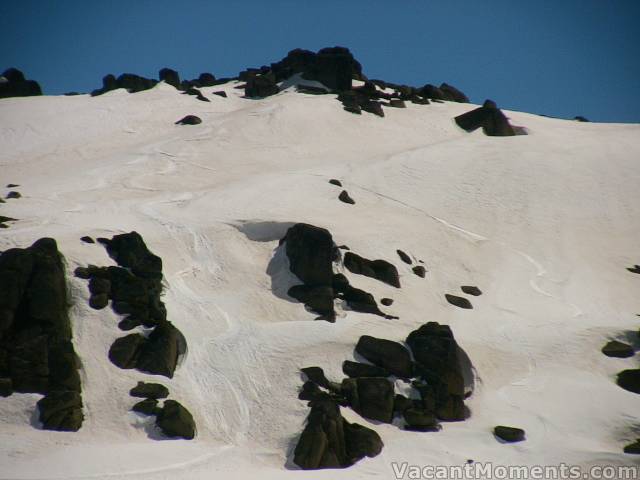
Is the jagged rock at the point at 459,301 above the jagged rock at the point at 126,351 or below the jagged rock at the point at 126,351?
above

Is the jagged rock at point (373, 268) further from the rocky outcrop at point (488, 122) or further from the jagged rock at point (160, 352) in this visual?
the rocky outcrop at point (488, 122)

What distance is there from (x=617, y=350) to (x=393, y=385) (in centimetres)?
972

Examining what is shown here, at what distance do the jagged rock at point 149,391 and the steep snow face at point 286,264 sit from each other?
25cm

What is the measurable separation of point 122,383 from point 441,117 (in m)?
46.0

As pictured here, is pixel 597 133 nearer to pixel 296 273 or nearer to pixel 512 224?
pixel 512 224

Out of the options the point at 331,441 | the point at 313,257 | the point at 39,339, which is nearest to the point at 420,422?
the point at 331,441

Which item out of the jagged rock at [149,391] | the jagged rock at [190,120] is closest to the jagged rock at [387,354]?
the jagged rock at [149,391]

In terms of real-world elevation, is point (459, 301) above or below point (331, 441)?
above

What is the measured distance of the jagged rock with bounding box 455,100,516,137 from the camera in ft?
178

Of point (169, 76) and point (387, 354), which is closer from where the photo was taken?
point (387, 354)

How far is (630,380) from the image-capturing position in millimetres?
22609

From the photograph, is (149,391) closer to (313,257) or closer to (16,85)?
(313,257)

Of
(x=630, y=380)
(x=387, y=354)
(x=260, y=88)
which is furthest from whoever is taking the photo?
(x=260, y=88)

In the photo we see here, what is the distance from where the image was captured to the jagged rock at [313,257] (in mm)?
25234
